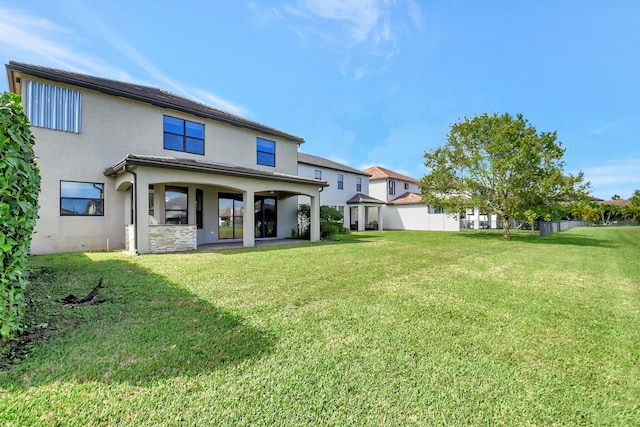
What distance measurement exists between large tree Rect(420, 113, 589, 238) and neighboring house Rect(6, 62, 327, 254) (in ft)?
35.0

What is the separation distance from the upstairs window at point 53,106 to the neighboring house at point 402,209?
1011 inches

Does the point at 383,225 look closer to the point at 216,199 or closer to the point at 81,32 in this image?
the point at 216,199

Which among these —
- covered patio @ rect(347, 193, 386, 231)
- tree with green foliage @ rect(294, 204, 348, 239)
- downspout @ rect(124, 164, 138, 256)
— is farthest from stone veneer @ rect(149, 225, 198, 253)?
covered patio @ rect(347, 193, 386, 231)

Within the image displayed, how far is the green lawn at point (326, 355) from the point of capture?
2145mm

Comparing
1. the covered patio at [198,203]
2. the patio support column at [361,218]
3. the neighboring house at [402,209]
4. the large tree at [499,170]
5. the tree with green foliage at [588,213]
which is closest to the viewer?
the covered patio at [198,203]

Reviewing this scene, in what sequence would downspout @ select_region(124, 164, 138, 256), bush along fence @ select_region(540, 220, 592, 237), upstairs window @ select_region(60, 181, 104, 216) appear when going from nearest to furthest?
downspout @ select_region(124, 164, 138, 256)
upstairs window @ select_region(60, 181, 104, 216)
bush along fence @ select_region(540, 220, 592, 237)

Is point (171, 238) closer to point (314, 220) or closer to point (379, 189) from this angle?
point (314, 220)

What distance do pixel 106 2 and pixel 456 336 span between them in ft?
45.0

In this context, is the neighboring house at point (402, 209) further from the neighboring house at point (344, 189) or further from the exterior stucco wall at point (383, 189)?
the neighboring house at point (344, 189)

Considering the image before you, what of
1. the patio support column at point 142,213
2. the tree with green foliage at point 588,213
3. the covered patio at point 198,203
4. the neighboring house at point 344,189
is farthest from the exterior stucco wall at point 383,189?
the tree with green foliage at point 588,213

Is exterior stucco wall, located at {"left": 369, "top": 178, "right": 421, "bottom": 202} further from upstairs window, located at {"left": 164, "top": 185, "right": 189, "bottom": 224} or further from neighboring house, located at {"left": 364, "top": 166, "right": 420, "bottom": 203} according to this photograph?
upstairs window, located at {"left": 164, "top": 185, "right": 189, "bottom": 224}

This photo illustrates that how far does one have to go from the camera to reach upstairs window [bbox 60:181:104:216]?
10444mm

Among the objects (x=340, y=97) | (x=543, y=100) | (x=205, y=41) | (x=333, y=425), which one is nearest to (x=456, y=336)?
(x=333, y=425)

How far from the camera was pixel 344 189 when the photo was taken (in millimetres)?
27344
